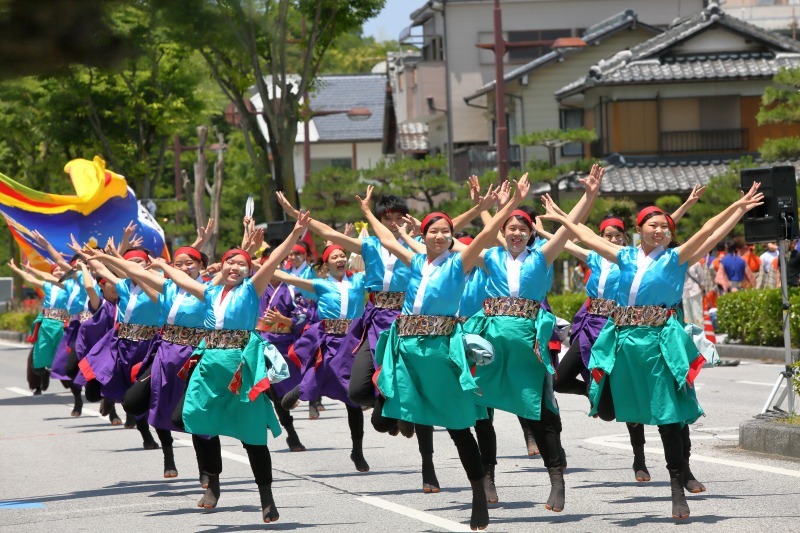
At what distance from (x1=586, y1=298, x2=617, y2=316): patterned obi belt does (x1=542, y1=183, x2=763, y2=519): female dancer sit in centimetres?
193

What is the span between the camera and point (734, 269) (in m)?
26.3

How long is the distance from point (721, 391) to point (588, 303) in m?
6.71

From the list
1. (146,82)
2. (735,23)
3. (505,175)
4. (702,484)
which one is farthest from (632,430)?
(735,23)

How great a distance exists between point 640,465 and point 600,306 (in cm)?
148

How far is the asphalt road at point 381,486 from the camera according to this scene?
28.6 ft

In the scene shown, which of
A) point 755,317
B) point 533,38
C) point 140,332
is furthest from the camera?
point 533,38

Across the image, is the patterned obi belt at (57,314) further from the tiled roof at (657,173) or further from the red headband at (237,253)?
the tiled roof at (657,173)

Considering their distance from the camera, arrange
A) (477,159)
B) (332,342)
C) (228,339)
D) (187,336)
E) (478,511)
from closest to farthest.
→ (478,511)
(228,339)
(187,336)
(332,342)
(477,159)

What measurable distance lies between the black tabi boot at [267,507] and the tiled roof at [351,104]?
209ft

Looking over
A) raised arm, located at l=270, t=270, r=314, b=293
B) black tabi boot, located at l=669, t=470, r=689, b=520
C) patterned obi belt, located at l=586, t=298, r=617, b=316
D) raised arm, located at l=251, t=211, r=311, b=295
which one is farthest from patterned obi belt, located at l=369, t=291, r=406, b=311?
black tabi boot, located at l=669, t=470, r=689, b=520

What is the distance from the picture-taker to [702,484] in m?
9.63

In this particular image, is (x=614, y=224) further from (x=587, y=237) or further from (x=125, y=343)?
(x=125, y=343)

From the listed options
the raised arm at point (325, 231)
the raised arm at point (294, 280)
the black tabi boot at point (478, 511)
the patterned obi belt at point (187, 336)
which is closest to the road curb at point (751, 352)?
the raised arm at point (294, 280)

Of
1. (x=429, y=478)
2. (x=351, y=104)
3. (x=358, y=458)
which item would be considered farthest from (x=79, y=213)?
(x=351, y=104)
